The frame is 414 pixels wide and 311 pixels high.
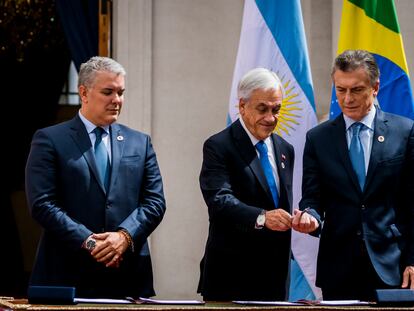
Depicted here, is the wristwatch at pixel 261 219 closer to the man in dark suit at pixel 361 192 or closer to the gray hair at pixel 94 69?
the man in dark suit at pixel 361 192

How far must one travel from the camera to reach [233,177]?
14.6 feet

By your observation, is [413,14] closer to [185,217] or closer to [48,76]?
[185,217]

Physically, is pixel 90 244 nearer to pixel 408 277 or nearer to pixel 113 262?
pixel 113 262

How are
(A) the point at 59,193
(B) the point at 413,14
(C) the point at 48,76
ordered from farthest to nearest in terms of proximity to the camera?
(C) the point at 48,76 < (B) the point at 413,14 < (A) the point at 59,193

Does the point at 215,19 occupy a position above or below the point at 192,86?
above

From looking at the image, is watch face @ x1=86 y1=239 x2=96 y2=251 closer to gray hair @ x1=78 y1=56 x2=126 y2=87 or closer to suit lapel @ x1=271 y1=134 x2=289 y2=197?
gray hair @ x1=78 y1=56 x2=126 y2=87

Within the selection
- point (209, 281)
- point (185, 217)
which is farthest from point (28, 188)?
point (185, 217)

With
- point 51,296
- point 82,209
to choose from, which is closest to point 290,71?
point 82,209

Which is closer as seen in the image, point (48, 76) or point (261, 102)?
point (261, 102)

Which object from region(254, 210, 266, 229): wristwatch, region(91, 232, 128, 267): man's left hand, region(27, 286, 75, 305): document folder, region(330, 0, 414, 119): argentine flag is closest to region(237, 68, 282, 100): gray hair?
region(254, 210, 266, 229): wristwatch

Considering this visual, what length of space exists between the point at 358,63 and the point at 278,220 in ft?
2.36

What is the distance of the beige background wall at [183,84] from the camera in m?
6.98

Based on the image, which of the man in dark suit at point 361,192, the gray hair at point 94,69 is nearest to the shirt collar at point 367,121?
the man in dark suit at point 361,192

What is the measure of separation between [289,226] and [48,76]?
7.05m
